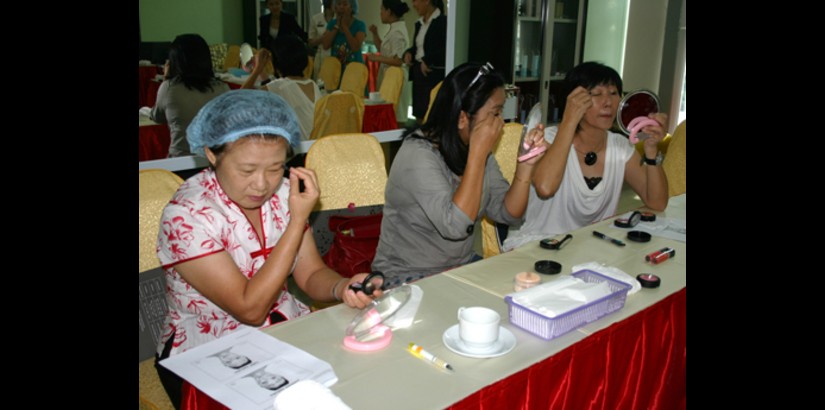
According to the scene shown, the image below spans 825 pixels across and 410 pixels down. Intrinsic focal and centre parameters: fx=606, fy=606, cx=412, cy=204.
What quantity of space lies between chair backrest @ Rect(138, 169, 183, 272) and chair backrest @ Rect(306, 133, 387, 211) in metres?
0.58

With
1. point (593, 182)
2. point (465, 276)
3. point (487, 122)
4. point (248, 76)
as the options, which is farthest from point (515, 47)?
point (465, 276)

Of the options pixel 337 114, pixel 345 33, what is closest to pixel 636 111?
pixel 337 114

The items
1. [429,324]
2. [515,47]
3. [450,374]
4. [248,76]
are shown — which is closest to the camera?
[450,374]

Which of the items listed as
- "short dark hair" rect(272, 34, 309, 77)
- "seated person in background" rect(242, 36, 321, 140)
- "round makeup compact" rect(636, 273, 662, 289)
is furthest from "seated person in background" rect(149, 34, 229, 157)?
"round makeup compact" rect(636, 273, 662, 289)

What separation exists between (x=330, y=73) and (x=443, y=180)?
85.8 inches

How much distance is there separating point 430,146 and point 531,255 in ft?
1.48

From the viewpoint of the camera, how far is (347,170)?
7.47 feet

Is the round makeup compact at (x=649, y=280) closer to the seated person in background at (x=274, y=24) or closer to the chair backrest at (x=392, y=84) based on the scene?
the seated person in background at (x=274, y=24)

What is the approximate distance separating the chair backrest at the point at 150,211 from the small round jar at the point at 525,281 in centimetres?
100

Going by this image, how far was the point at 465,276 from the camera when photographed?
1544 mm

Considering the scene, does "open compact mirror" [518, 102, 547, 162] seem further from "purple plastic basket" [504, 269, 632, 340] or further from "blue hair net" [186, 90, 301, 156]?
"blue hair net" [186, 90, 301, 156]

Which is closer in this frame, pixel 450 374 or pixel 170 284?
pixel 450 374

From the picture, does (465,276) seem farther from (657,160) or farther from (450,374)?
(657,160)

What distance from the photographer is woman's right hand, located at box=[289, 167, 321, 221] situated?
1.41 metres
